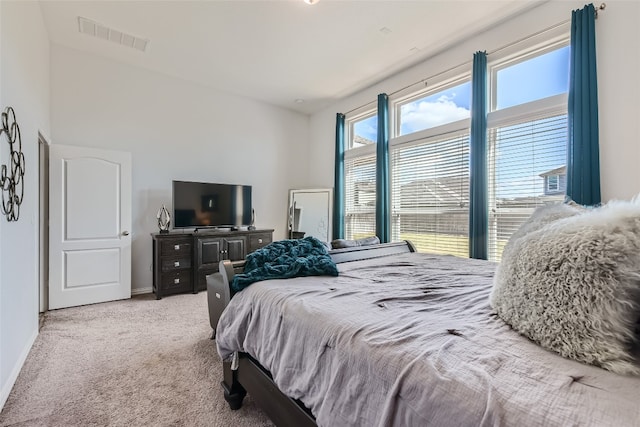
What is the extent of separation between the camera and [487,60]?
3.18m

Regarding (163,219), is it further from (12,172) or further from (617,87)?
(617,87)

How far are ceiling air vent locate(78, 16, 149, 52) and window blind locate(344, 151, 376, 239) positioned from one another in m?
3.20

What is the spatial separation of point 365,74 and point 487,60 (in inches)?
62.1

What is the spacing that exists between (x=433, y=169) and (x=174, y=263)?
3581mm

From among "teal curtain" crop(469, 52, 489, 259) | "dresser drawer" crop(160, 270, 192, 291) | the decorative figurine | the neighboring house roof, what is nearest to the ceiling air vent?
the decorative figurine

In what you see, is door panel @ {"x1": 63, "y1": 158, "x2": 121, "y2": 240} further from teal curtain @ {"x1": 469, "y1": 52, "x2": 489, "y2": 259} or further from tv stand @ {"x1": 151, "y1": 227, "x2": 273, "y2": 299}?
teal curtain @ {"x1": 469, "y1": 52, "x2": 489, "y2": 259}

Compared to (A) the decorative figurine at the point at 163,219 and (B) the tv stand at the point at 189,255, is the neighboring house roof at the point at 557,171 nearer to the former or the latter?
(B) the tv stand at the point at 189,255

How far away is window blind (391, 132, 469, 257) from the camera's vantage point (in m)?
3.45

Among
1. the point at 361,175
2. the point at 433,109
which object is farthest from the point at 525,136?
the point at 361,175

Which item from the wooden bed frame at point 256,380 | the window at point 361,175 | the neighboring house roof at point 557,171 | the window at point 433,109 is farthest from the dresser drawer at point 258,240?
the neighboring house roof at point 557,171

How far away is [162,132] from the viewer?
13.9 feet

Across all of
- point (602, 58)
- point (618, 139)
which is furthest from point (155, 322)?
point (602, 58)

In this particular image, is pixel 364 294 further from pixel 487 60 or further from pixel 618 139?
pixel 487 60

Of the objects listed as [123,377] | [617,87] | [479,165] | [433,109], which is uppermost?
[433,109]
